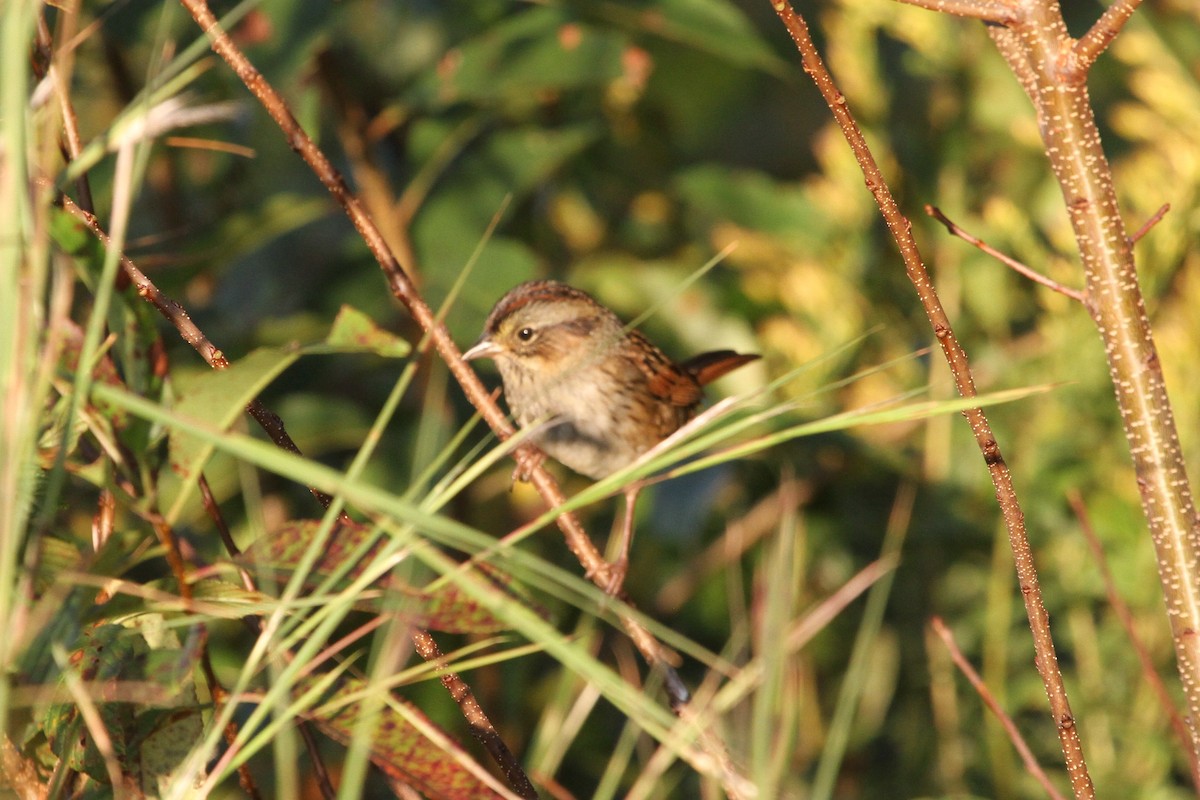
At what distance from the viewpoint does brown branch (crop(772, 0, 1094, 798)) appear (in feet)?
5.10

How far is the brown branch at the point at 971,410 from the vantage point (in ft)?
5.10

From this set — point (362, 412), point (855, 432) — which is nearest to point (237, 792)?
point (362, 412)

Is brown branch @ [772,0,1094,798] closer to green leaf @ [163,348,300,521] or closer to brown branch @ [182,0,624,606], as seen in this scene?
brown branch @ [182,0,624,606]

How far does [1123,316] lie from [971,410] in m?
0.21

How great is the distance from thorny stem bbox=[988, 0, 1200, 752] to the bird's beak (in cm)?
219

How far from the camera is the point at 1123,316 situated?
157 centimetres

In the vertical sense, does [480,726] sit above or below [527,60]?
below

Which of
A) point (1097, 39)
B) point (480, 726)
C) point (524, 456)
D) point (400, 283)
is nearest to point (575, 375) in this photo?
point (524, 456)

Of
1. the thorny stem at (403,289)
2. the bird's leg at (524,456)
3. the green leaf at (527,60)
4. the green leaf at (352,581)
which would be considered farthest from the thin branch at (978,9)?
the green leaf at (527,60)

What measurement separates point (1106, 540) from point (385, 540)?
2.83 m

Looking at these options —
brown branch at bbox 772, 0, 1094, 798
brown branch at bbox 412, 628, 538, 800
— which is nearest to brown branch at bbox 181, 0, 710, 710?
brown branch at bbox 412, 628, 538, 800

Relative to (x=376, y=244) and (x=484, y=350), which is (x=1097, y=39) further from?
(x=484, y=350)

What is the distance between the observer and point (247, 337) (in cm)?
376

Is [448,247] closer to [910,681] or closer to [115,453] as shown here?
[910,681]
